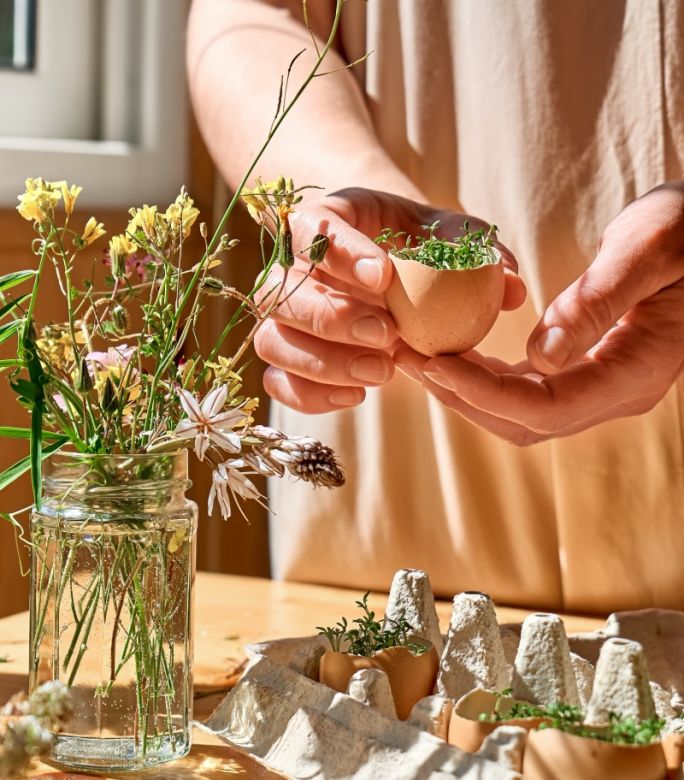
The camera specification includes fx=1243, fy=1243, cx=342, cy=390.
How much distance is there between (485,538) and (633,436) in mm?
190

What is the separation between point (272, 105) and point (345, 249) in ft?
1.33

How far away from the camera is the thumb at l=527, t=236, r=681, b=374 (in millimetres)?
863

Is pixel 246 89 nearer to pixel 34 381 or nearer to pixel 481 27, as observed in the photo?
pixel 481 27

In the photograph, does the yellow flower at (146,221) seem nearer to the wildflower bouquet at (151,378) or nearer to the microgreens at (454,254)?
the wildflower bouquet at (151,378)

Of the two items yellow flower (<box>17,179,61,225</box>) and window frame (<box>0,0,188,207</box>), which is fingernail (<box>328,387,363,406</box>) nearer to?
yellow flower (<box>17,179,61,225</box>)

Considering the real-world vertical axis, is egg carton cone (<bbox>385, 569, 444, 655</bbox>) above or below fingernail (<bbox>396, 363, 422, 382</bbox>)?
below

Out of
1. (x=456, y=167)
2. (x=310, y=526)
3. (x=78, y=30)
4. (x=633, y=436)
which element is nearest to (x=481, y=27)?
(x=456, y=167)

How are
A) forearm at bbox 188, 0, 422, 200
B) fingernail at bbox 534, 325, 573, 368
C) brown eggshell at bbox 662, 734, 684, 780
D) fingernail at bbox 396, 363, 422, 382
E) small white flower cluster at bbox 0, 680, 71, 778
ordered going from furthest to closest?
forearm at bbox 188, 0, 422, 200, fingernail at bbox 396, 363, 422, 382, fingernail at bbox 534, 325, 573, 368, brown eggshell at bbox 662, 734, 684, 780, small white flower cluster at bbox 0, 680, 71, 778

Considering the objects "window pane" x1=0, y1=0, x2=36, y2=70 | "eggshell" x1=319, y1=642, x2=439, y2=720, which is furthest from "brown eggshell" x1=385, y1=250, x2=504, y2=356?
"window pane" x1=0, y1=0, x2=36, y2=70

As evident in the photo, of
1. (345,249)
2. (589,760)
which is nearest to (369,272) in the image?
(345,249)

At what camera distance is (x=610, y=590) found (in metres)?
1.19

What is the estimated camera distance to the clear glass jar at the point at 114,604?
A: 71 cm

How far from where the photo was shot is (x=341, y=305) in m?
0.89

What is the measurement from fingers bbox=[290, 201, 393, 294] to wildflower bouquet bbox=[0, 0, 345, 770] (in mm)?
113
